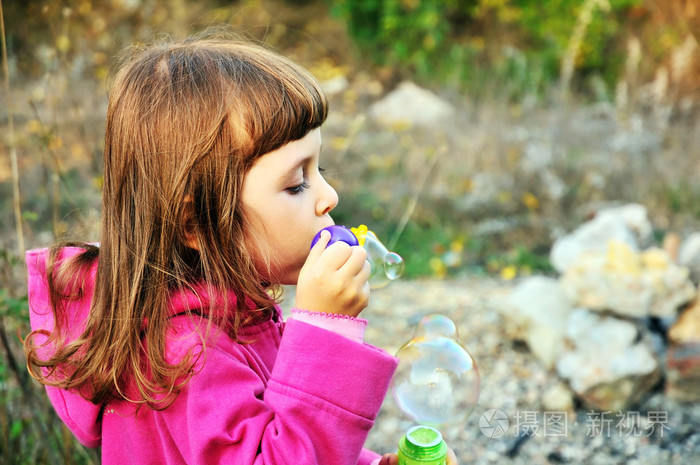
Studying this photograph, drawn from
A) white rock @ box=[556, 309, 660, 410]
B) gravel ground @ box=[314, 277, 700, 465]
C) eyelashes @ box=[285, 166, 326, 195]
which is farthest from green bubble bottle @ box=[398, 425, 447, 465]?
white rock @ box=[556, 309, 660, 410]

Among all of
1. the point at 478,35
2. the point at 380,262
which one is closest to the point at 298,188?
the point at 380,262

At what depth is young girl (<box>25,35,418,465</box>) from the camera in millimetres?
1216

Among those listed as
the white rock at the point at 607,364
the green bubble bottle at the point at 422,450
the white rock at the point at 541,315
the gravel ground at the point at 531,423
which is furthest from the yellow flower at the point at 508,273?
the green bubble bottle at the point at 422,450

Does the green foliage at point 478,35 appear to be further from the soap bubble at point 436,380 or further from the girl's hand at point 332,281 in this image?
the girl's hand at point 332,281

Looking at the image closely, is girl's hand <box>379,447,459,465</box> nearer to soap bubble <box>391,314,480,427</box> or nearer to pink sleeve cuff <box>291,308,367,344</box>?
soap bubble <box>391,314,480,427</box>

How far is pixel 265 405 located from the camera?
124cm

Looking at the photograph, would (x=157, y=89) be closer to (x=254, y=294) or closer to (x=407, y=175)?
(x=254, y=294)

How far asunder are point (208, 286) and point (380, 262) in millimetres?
470

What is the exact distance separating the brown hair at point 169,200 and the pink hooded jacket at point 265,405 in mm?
56

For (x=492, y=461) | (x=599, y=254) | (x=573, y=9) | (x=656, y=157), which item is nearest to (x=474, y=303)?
(x=599, y=254)

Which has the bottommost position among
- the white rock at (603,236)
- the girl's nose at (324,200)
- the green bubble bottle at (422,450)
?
the white rock at (603,236)

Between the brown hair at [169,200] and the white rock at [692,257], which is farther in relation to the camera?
the white rock at [692,257]

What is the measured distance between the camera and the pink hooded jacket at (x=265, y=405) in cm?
118

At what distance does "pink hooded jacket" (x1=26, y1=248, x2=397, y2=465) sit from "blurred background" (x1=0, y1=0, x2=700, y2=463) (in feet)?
2.47
